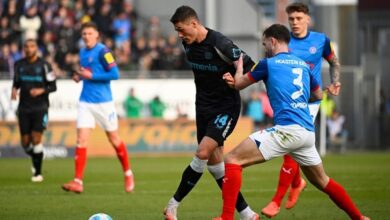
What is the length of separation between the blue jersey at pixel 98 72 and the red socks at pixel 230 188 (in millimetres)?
5827

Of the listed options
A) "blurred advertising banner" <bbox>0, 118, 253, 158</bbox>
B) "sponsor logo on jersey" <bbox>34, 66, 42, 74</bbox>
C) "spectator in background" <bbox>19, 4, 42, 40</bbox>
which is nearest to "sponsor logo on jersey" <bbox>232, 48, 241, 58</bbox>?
"sponsor logo on jersey" <bbox>34, 66, 42, 74</bbox>

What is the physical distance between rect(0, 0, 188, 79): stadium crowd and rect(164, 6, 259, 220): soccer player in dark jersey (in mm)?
20986

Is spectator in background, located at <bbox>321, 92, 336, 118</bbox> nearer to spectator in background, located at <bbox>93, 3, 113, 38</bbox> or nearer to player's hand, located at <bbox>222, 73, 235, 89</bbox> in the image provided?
spectator in background, located at <bbox>93, 3, 113, 38</bbox>

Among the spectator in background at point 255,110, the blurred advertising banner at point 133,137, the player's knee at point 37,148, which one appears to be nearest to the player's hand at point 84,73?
the player's knee at point 37,148

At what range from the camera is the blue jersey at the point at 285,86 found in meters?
10.8

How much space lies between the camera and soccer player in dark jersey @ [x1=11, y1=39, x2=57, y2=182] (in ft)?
64.3

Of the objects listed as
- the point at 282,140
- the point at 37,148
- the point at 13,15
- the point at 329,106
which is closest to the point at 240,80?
the point at 282,140

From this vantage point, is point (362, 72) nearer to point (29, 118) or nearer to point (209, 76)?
point (29, 118)

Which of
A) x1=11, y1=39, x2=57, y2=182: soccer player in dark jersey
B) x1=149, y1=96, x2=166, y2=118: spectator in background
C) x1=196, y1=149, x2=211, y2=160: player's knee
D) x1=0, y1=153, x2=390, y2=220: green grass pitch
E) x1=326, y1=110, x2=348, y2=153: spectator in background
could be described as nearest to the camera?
x1=196, y1=149, x2=211, y2=160: player's knee

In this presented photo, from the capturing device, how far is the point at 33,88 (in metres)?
19.7

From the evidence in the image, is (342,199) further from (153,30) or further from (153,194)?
(153,30)

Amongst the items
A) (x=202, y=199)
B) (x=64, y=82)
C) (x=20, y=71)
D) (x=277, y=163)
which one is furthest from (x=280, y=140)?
(x=64, y=82)

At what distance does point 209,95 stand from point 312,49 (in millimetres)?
2306

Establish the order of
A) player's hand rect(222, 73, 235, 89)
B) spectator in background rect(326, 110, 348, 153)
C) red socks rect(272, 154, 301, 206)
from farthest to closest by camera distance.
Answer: spectator in background rect(326, 110, 348, 153)
red socks rect(272, 154, 301, 206)
player's hand rect(222, 73, 235, 89)
